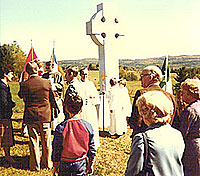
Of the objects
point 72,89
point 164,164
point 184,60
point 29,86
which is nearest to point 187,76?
point 184,60

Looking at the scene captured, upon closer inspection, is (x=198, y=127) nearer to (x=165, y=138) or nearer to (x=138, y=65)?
(x=165, y=138)

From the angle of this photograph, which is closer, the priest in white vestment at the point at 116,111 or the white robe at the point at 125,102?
the priest in white vestment at the point at 116,111

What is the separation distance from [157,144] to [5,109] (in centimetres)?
378

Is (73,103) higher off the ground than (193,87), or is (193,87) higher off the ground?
(193,87)

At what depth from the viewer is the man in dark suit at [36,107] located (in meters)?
4.78

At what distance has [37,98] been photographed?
15.9ft

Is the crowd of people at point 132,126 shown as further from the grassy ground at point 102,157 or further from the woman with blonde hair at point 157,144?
the grassy ground at point 102,157

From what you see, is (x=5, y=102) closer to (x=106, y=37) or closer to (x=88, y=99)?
(x=88, y=99)

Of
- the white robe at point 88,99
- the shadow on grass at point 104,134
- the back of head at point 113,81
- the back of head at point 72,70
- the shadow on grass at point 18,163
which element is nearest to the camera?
the back of head at point 72,70

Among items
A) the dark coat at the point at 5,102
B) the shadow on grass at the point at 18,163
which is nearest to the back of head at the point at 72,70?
the dark coat at the point at 5,102

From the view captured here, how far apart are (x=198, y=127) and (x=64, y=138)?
1.59m

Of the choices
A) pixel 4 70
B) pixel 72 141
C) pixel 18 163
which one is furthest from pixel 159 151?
pixel 18 163

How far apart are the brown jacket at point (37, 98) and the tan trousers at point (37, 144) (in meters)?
0.17

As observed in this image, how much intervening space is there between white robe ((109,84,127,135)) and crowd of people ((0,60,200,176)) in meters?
1.20
